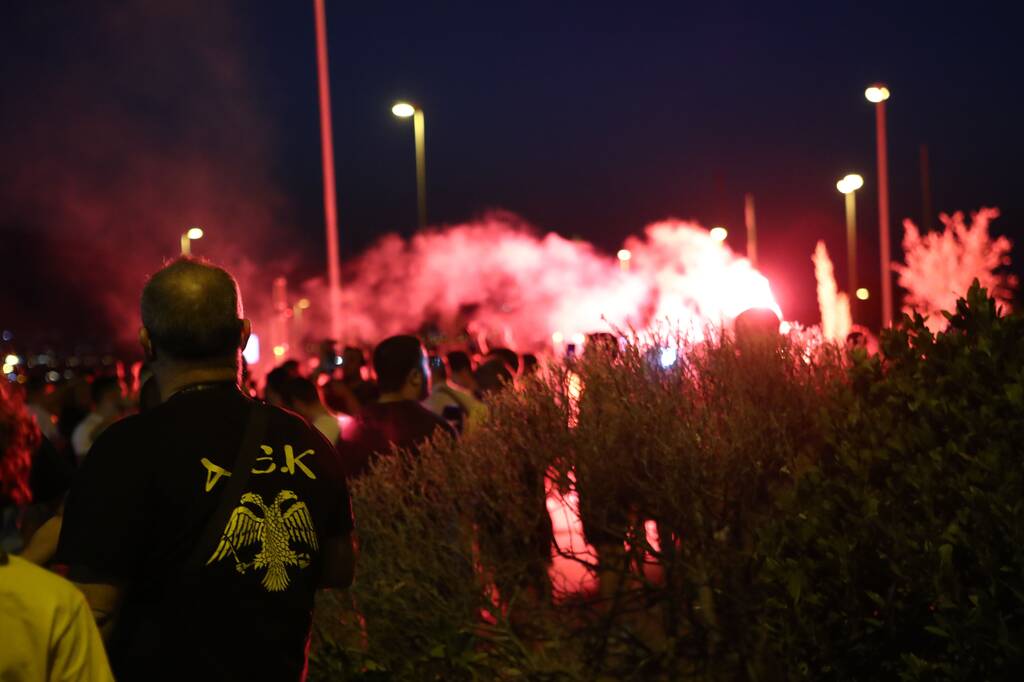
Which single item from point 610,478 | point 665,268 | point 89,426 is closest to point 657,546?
point 610,478

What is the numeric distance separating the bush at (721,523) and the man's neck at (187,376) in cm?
192

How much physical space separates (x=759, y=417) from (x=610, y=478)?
2.19 feet

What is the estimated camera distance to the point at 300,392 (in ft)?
27.5

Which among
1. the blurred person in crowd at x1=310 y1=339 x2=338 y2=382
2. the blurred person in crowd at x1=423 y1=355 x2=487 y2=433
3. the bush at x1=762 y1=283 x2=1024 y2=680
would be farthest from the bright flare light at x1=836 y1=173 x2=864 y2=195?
the bush at x1=762 y1=283 x2=1024 y2=680

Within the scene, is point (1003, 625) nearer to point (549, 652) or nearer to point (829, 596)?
point (829, 596)

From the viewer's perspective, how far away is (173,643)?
269 cm

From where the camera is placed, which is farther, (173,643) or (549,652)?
(549,652)

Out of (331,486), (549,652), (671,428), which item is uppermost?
(671,428)

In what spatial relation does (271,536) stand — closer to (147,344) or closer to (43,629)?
(147,344)

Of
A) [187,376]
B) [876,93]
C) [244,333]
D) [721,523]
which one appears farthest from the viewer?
[876,93]

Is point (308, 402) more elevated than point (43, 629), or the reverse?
point (308, 402)

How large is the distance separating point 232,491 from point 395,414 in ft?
11.8

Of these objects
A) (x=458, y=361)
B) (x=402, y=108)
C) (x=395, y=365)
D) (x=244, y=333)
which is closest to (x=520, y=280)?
(x=402, y=108)

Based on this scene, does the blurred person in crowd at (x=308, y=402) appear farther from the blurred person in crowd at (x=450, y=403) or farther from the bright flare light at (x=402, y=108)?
the bright flare light at (x=402, y=108)
